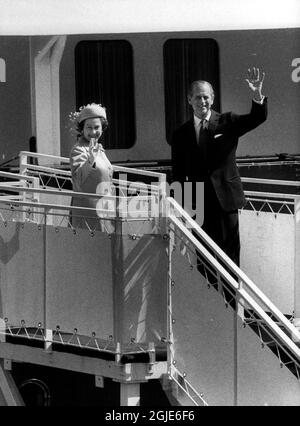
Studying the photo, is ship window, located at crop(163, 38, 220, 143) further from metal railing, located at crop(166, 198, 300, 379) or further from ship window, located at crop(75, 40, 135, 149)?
metal railing, located at crop(166, 198, 300, 379)

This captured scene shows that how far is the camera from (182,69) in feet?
33.9

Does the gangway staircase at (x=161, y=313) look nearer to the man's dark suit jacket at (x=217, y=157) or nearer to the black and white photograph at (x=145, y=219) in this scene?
the black and white photograph at (x=145, y=219)

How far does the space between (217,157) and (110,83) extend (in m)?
2.49

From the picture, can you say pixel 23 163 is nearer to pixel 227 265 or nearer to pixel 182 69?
pixel 182 69

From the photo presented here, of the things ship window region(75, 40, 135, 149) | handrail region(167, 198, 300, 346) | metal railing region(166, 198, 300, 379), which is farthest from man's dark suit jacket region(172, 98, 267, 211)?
ship window region(75, 40, 135, 149)

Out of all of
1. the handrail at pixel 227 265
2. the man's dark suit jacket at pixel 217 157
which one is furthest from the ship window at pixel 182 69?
the handrail at pixel 227 265

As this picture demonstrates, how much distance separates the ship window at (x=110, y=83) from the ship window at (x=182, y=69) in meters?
0.27

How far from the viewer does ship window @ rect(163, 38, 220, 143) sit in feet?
33.8

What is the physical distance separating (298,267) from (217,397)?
1.33 metres

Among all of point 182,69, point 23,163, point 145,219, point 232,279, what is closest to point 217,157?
point 145,219

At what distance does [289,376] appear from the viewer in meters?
7.14

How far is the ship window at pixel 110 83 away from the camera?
10.2 meters
